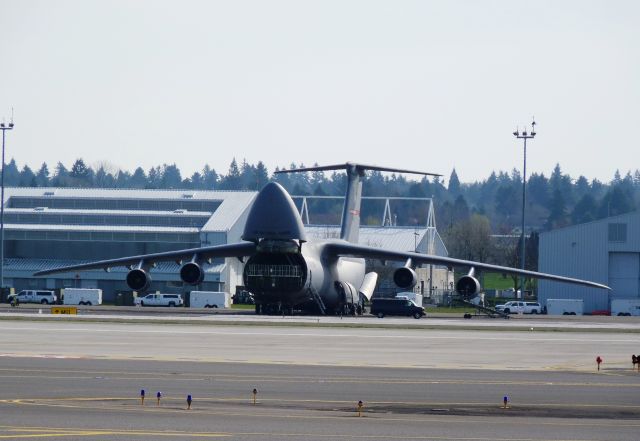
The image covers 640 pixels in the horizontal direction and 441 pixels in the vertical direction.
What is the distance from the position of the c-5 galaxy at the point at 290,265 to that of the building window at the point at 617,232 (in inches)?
1258

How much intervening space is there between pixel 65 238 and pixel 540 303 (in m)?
46.6

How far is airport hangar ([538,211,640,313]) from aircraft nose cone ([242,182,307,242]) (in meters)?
43.8

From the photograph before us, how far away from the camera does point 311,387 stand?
2962 cm

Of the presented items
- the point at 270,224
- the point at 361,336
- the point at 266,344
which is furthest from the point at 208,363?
the point at 270,224

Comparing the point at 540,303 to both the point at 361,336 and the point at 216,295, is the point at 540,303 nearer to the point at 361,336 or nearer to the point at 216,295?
the point at 216,295

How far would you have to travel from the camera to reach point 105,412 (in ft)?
78.6

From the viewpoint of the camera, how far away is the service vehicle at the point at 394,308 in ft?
259

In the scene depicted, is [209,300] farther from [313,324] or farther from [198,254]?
[313,324]

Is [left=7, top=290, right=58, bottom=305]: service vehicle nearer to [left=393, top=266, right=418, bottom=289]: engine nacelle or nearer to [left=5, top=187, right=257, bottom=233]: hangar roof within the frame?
[left=5, top=187, right=257, bottom=233]: hangar roof

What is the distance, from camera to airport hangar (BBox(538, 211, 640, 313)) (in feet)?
338

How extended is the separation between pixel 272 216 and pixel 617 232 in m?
46.6

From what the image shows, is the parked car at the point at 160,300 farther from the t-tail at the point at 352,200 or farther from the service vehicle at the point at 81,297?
the t-tail at the point at 352,200

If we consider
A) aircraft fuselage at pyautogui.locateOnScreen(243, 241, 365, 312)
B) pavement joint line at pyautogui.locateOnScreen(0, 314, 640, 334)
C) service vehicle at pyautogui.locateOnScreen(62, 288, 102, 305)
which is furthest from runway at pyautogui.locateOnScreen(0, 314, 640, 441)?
service vehicle at pyautogui.locateOnScreen(62, 288, 102, 305)

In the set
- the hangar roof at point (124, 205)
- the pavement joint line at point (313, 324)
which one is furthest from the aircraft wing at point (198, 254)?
the hangar roof at point (124, 205)
